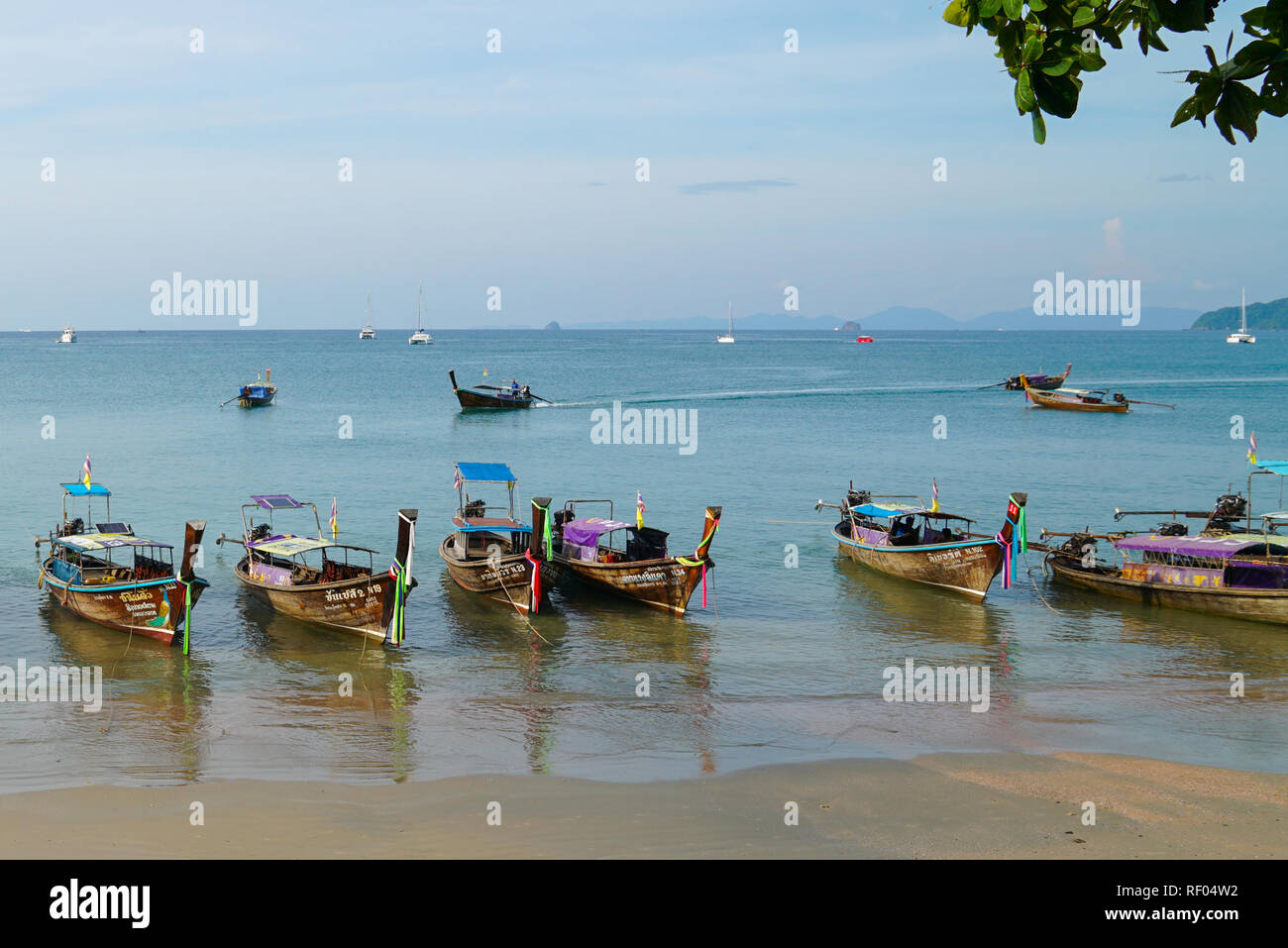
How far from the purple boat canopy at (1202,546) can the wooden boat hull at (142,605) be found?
21.1 meters

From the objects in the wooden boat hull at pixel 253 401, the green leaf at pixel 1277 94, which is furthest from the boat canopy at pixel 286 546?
the wooden boat hull at pixel 253 401

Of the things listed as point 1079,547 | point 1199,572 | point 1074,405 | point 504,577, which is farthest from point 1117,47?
point 1074,405

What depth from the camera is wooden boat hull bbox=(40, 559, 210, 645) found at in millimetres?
21812

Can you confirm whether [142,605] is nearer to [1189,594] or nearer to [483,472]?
[483,472]

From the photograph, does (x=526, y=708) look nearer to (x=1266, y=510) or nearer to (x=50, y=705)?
(x=50, y=705)

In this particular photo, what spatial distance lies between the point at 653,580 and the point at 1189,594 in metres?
12.2

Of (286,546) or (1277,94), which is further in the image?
(286,546)

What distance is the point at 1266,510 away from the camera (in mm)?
38500

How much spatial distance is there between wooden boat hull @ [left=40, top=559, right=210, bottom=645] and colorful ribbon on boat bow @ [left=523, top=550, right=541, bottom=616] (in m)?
6.78

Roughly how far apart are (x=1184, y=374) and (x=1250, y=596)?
108 meters

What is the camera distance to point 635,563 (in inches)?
985

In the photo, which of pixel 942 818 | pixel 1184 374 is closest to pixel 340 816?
pixel 942 818

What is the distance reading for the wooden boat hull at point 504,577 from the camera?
82.1 feet

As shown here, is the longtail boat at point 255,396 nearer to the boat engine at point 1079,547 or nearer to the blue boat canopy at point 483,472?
the blue boat canopy at point 483,472
